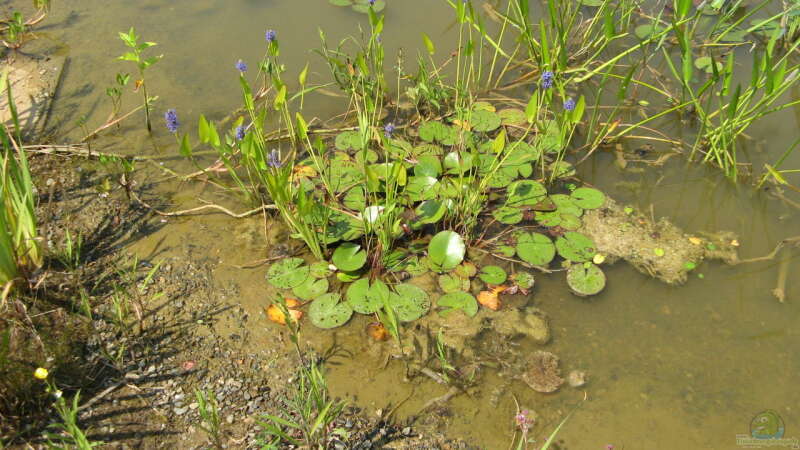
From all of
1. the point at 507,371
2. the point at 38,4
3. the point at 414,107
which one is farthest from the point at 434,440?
the point at 38,4

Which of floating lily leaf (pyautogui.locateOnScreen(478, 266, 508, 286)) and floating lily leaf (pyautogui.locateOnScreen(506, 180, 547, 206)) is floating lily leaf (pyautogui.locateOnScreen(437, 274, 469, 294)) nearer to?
floating lily leaf (pyautogui.locateOnScreen(478, 266, 508, 286))

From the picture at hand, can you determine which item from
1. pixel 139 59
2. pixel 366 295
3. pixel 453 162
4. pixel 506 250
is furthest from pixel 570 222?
pixel 139 59

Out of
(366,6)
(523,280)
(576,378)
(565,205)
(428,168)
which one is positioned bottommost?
(576,378)

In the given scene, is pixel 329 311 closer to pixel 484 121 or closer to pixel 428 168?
pixel 428 168

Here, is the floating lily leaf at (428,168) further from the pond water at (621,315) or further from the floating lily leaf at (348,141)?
the pond water at (621,315)

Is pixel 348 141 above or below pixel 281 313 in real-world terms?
above

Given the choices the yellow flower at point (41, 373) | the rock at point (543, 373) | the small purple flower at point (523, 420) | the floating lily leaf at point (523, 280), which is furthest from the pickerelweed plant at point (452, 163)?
the yellow flower at point (41, 373)
